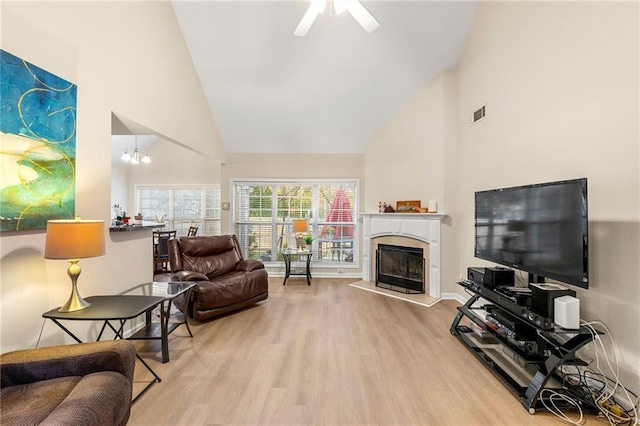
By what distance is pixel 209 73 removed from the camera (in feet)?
14.2

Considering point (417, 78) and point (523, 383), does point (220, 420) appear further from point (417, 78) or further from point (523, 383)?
point (417, 78)

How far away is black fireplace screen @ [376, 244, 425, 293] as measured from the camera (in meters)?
4.62

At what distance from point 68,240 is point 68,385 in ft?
2.98

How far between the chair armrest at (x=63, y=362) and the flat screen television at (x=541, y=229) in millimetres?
2886

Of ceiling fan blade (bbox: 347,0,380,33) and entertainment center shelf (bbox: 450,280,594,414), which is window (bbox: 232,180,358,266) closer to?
entertainment center shelf (bbox: 450,280,594,414)

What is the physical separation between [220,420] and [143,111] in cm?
296

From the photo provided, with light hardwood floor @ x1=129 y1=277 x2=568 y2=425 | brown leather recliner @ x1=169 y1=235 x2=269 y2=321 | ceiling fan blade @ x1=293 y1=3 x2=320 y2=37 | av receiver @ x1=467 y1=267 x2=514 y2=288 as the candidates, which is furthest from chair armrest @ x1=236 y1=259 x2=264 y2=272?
ceiling fan blade @ x1=293 y1=3 x2=320 y2=37

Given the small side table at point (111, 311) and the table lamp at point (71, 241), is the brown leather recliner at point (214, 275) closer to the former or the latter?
the small side table at point (111, 311)

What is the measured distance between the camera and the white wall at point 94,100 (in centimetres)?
188

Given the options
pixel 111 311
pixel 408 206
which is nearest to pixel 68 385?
pixel 111 311

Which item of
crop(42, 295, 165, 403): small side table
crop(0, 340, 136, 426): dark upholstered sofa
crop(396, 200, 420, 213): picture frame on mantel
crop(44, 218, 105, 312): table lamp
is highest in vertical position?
crop(396, 200, 420, 213): picture frame on mantel

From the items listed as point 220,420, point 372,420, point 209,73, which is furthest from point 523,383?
point 209,73

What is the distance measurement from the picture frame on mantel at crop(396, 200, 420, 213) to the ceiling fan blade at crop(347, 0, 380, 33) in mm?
2855

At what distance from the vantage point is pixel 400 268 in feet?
16.0
